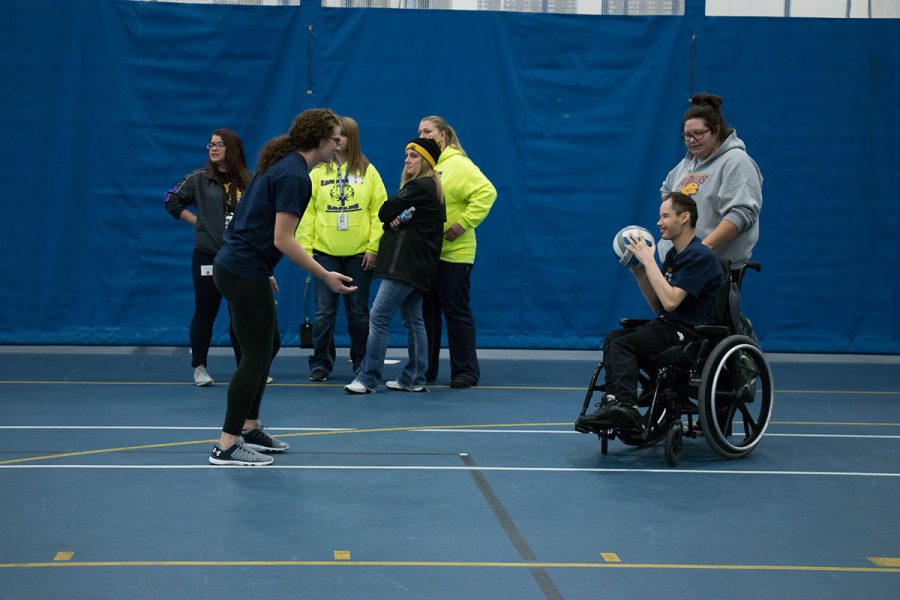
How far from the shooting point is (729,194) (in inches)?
222

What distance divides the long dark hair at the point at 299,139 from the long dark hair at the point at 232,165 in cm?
202

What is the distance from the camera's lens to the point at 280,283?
28.0ft

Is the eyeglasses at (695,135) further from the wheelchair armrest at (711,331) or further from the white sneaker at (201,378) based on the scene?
the white sneaker at (201,378)

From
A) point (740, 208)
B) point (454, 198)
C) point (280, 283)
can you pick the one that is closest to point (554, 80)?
point (454, 198)

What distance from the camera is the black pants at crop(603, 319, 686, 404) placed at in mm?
5062

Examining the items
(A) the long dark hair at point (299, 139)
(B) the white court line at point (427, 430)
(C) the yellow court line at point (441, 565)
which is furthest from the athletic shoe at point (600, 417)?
(A) the long dark hair at point (299, 139)

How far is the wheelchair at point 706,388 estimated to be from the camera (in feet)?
16.6

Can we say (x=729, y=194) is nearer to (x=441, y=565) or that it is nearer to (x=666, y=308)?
(x=666, y=308)

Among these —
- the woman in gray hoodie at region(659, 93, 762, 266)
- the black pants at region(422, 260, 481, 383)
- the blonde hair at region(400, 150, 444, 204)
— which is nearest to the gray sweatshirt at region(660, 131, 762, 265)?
the woman in gray hoodie at region(659, 93, 762, 266)

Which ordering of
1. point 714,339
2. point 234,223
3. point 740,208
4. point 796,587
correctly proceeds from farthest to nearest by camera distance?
point 740,208, point 714,339, point 234,223, point 796,587

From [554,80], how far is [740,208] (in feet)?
10.9

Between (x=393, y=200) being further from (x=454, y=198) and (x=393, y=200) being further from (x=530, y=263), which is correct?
(x=530, y=263)

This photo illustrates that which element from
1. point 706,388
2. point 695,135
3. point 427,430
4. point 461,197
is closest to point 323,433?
point 427,430

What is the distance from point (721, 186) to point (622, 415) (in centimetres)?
143
